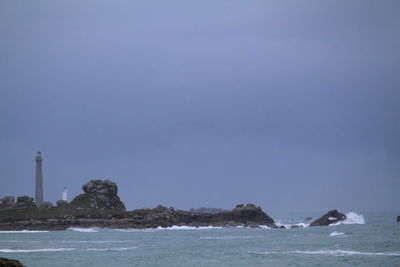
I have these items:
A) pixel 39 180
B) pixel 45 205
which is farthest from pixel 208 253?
pixel 39 180

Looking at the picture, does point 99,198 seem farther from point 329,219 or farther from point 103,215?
point 329,219

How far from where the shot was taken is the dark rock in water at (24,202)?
117500mm

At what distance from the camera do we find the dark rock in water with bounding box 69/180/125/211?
116938 millimetres

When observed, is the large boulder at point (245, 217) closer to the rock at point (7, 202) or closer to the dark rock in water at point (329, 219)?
the dark rock in water at point (329, 219)

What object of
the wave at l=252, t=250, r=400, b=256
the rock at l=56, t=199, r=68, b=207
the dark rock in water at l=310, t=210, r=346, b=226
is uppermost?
the rock at l=56, t=199, r=68, b=207

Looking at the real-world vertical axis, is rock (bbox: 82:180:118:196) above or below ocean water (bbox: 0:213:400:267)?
above

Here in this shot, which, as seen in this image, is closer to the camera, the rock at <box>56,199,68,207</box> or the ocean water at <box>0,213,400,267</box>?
the ocean water at <box>0,213,400,267</box>

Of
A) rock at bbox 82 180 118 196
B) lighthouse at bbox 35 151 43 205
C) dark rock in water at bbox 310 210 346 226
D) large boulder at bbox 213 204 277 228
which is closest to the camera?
large boulder at bbox 213 204 277 228

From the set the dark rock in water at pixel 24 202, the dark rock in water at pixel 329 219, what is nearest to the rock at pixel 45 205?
the dark rock in water at pixel 24 202

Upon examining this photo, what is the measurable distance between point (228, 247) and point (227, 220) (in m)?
50.5

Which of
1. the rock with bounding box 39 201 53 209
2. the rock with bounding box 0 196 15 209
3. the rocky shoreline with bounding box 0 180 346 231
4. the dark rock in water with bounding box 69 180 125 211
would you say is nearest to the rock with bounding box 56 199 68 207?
the rocky shoreline with bounding box 0 180 346 231

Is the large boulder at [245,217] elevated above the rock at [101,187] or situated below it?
below

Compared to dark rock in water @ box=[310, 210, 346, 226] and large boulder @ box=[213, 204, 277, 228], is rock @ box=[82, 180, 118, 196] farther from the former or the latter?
dark rock in water @ box=[310, 210, 346, 226]

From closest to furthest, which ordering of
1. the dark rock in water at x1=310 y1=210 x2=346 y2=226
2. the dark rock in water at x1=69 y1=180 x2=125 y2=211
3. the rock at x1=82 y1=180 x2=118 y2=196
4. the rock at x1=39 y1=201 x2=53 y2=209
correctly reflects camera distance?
the rock at x1=39 y1=201 x2=53 y2=209, the dark rock in water at x1=69 y1=180 x2=125 y2=211, the dark rock in water at x1=310 y1=210 x2=346 y2=226, the rock at x1=82 y1=180 x2=118 y2=196
